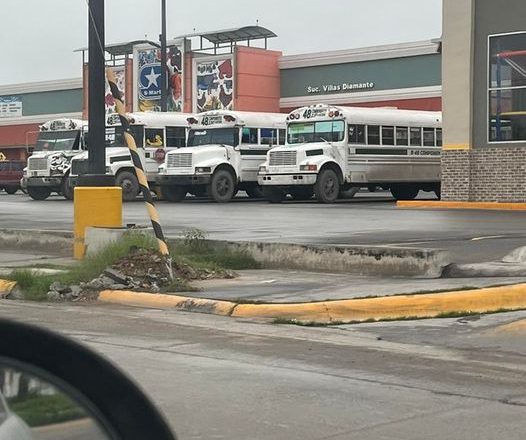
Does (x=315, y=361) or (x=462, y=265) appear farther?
(x=462, y=265)

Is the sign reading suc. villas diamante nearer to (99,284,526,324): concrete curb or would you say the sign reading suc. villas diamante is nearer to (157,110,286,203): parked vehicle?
(157,110,286,203): parked vehicle

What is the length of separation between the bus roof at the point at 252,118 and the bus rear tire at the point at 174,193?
244 cm

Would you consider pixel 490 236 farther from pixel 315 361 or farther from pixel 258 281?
pixel 315 361

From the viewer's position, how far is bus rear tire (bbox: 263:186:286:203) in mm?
27656

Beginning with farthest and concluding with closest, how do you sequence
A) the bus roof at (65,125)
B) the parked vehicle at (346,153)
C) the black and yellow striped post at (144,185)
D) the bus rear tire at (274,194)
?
the bus roof at (65,125) < the bus rear tire at (274,194) < the parked vehicle at (346,153) < the black and yellow striped post at (144,185)

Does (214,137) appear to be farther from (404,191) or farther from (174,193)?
(404,191)

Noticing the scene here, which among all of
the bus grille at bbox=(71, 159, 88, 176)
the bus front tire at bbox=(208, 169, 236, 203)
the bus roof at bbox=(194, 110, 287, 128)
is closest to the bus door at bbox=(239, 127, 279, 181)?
the bus roof at bbox=(194, 110, 287, 128)

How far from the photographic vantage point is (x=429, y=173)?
29.8 meters

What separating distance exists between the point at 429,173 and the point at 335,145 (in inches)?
173

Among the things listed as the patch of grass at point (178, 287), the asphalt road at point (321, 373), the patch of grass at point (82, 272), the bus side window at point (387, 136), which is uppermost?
the bus side window at point (387, 136)

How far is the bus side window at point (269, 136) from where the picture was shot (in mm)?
29703

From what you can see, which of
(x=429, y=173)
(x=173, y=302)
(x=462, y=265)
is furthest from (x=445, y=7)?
(x=173, y=302)

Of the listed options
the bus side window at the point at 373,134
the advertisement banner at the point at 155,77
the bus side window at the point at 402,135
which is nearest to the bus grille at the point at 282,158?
the bus side window at the point at 373,134

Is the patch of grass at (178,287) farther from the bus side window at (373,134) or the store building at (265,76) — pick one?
the store building at (265,76)
